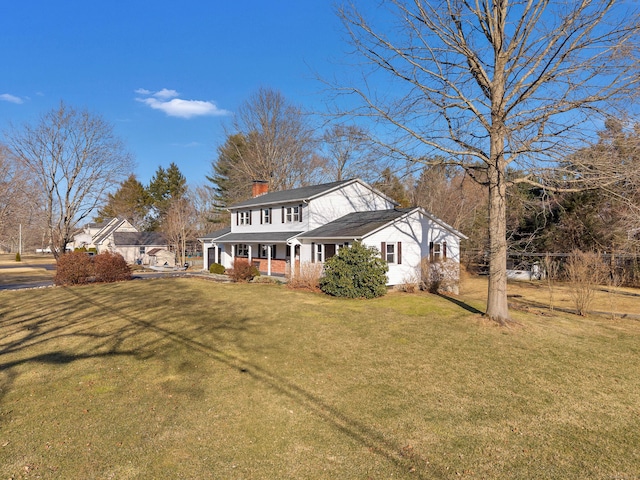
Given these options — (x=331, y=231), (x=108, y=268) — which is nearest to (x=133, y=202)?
(x=108, y=268)

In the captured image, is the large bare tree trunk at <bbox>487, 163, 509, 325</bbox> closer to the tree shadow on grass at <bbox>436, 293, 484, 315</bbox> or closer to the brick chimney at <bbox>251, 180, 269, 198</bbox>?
the tree shadow on grass at <bbox>436, 293, 484, 315</bbox>

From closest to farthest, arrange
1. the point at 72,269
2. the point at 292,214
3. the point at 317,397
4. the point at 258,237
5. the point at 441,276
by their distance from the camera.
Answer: the point at 317,397 → the point at 441,276 → the point at 72,269 → the point at 292,214 → the point at 258,237

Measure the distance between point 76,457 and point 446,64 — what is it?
11940 millimetres

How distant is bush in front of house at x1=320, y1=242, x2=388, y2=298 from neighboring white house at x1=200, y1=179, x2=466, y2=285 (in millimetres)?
1473

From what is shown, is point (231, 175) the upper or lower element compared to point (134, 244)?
upper

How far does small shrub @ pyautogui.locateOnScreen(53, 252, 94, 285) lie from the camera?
20.7 meters

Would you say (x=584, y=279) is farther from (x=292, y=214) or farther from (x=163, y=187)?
(x=163, y=187)

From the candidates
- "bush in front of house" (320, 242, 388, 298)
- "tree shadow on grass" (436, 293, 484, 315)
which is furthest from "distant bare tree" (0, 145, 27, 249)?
"tree shadow on grass" (436, 293, 484, 315)

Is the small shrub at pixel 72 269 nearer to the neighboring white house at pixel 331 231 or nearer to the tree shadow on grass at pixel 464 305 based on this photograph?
the neighboring white house at pixel 331 231

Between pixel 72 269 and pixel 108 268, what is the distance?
5.87 ft

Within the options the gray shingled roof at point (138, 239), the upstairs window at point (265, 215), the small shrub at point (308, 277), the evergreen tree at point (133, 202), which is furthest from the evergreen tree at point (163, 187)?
the small shrub at point (308, 277)

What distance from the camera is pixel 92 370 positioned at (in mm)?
7383

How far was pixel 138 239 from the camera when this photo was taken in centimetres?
4897

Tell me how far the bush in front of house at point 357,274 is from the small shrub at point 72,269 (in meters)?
14.2
